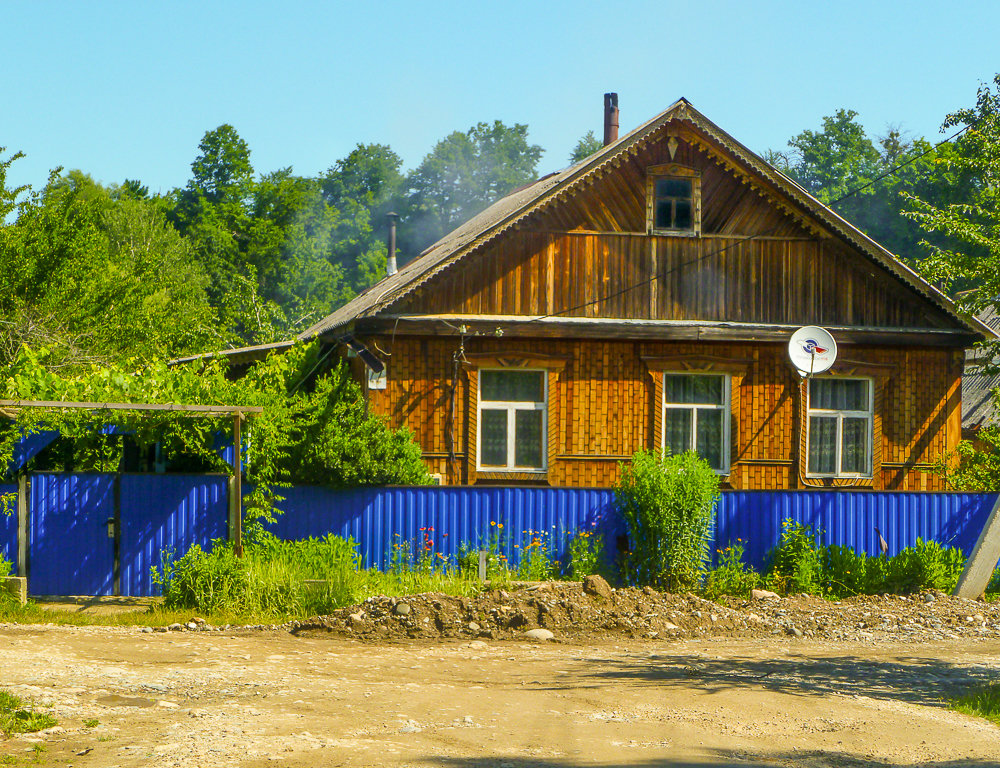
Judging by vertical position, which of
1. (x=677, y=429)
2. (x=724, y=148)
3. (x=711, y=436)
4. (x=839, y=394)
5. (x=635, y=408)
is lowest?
(x=711, y=436)

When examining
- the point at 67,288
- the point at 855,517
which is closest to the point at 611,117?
the point at 855,517

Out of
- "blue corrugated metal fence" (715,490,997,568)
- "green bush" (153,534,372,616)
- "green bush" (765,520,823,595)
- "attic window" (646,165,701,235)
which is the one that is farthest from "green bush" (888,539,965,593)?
"green bush" (153,534,372,616)

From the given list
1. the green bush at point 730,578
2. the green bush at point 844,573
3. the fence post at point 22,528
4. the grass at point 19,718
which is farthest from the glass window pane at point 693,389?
the grass at point 19,718

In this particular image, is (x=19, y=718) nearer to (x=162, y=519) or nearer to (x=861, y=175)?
(x=162, y=519)

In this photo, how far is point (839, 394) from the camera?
Answer: 1855cm

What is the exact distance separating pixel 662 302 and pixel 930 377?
15.8 ft

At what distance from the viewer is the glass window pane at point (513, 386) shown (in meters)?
17.4

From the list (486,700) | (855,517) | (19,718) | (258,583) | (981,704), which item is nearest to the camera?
(19,718)

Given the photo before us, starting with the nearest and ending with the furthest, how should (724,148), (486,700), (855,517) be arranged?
1. (486,700)
2. (855,517)
3. (724,148)

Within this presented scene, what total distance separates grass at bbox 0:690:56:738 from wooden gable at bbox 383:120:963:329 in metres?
10.1

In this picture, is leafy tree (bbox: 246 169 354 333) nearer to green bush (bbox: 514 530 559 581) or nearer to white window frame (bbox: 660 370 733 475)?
white window frame (bbox: 660 370 733 475)

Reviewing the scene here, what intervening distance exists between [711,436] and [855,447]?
2.57m

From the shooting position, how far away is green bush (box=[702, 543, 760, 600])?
14.4m

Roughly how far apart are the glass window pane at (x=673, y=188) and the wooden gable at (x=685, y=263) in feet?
0.85
